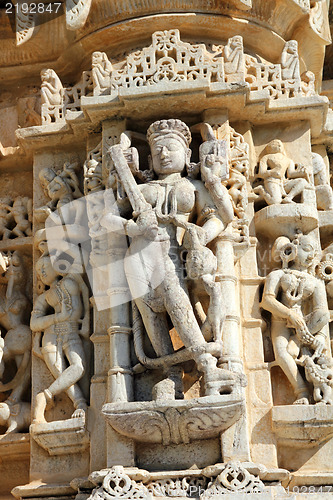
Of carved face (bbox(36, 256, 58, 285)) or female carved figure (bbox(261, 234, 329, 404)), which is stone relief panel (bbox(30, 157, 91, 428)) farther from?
female carved figure (bbox(261, 234, 329, 404))

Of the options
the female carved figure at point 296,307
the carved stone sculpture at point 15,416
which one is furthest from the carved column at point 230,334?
the carved stone sculpture at point 15,416

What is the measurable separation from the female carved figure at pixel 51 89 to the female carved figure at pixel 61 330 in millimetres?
1439

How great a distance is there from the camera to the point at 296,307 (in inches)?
313

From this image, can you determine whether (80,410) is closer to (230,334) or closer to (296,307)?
(230,334)

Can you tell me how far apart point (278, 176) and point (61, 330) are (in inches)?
87.4

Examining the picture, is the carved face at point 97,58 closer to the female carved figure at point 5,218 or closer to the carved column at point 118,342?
the female carved figure at point 5,218

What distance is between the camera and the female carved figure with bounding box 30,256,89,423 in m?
7.90

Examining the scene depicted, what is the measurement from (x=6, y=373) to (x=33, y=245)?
113 centimetres

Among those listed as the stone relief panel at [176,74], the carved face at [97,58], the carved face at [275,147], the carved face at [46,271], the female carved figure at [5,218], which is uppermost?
the carved face at [97,58]

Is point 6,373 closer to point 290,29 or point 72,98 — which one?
point 72,98

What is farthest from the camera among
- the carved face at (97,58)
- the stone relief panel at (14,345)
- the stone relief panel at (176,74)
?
the carved face at (97,58)

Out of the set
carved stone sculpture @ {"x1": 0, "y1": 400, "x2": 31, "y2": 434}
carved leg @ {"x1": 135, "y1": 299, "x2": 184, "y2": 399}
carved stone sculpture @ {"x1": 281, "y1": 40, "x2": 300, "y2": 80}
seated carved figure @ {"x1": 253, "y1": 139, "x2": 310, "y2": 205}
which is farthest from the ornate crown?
carved stone sculpture @ {"x1": 0, "y1": 400, "x2": 31, "y2": 434}

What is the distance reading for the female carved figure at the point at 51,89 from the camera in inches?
346

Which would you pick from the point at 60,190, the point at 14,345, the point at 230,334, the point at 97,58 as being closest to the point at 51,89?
the point at 97,58
